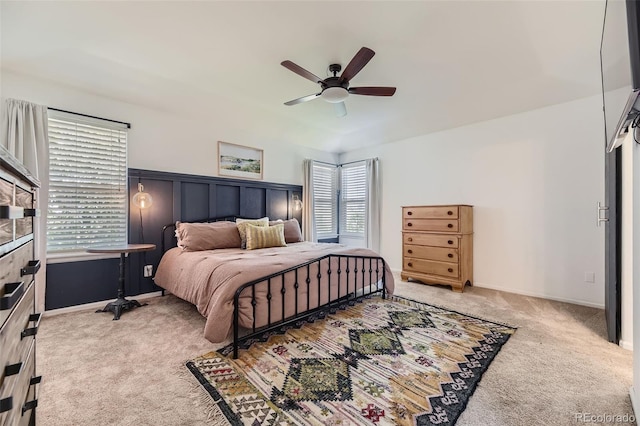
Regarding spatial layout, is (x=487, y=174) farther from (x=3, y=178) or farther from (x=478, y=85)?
(x=3, y=178)

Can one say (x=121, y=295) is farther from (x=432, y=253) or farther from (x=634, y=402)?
(x=634, y=402)

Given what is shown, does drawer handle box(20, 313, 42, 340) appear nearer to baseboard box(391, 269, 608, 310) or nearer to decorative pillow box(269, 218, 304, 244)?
decorative pillow box(269, 218, 304, 244)

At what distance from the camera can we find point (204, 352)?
2.14 m

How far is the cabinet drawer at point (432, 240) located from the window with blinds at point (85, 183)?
3975 mm

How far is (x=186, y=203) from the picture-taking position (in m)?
3.91

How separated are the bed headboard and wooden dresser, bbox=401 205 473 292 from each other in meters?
2.29

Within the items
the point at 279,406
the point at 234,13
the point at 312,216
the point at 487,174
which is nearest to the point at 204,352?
the point at 279,406

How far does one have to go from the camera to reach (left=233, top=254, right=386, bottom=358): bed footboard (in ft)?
7.18

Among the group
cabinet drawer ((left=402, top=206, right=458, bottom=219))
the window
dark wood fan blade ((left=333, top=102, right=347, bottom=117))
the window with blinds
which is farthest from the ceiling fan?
the window

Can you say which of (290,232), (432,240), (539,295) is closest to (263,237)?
(290,232)

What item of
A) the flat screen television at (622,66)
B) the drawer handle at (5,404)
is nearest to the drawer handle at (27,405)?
the drawer handle at (5,404)

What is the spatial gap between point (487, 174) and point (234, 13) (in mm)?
3814

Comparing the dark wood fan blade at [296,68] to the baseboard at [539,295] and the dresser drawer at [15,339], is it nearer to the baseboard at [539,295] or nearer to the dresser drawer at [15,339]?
the dresser drawer at [15,339]

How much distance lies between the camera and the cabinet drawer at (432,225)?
3877mm
